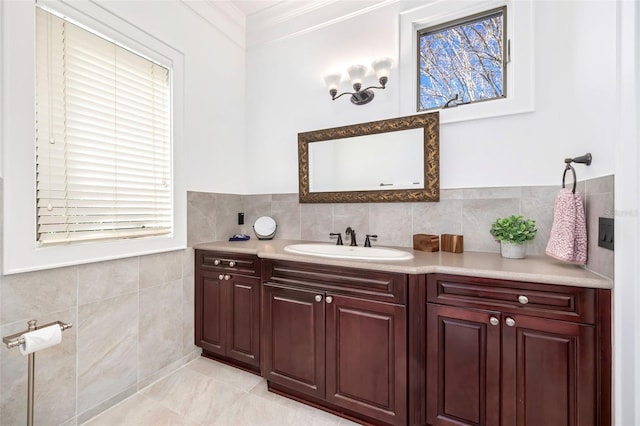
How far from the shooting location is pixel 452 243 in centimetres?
177

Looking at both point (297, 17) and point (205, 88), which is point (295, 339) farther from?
point (297, 17)

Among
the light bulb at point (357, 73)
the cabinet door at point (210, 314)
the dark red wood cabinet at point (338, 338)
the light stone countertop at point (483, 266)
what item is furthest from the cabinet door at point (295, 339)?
the light bulb at point (357, 73)


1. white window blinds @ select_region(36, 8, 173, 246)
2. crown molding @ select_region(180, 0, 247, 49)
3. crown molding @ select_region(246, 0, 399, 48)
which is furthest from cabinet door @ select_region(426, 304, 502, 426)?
crown molding @ select_region(180, 0, 247, 49)

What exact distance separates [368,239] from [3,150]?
2.06m

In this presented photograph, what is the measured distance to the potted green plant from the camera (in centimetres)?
151

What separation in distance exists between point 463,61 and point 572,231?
1362mm

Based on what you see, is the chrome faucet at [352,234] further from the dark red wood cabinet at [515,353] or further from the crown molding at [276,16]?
the crown molding at [276,16]

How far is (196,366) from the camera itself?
84.2 inches

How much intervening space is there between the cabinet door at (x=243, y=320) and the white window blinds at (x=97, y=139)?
0.70m

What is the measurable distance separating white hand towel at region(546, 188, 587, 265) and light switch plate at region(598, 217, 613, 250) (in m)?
Result: 0.14

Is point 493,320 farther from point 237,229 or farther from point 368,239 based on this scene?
point 237,229

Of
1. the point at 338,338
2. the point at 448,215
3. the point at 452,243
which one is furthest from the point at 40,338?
the point at 448,215

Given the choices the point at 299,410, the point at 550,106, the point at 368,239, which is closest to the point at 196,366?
the point at 299,410

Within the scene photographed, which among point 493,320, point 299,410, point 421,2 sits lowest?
point 299,410
